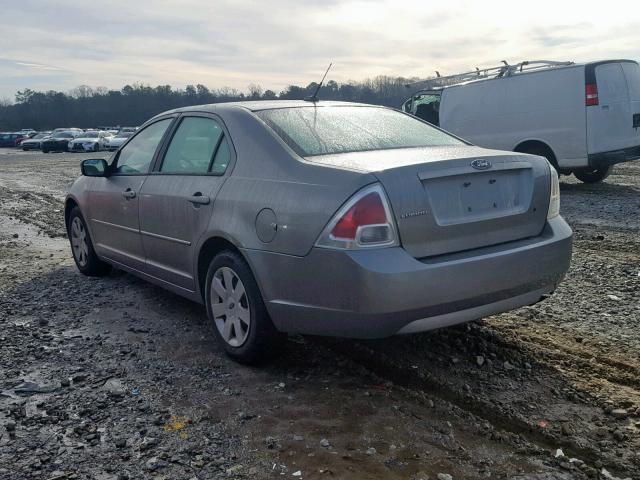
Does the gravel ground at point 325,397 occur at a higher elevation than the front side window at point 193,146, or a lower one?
lower

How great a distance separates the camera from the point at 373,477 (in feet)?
8.42

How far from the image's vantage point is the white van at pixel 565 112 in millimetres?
10641

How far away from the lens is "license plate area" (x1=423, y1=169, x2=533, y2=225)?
3176 mm

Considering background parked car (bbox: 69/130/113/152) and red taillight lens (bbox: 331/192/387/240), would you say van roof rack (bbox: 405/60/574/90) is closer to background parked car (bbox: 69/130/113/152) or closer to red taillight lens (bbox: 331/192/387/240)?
red taillight lens (bbox: 331/192/387/240)

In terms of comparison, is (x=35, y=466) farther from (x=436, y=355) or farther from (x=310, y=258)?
(x=436, y=355)

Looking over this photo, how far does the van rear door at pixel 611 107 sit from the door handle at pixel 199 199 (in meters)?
8.74

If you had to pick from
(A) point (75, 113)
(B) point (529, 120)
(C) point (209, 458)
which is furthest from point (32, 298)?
(A) point (75, 113)

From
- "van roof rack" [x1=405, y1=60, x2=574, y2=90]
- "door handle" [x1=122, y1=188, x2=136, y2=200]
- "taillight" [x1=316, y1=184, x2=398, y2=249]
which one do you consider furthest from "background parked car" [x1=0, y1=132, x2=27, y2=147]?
"taillight" [x1=316, y1=184, x2=398, y2=249]

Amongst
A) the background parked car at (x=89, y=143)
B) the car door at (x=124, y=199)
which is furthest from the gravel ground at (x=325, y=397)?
the background parked car at (x=89, y=143)

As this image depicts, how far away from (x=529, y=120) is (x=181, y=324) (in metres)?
9.03

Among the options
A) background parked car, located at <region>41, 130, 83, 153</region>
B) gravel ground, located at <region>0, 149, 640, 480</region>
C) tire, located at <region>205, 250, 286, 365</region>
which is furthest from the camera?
background parked car, located at <region>41, 130, 83, 153</region>

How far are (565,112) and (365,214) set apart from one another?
9.20 metres

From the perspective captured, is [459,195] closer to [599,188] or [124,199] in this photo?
[124,199]

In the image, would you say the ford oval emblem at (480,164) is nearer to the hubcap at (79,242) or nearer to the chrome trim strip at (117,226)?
the chrome trim strip at (117,226)
